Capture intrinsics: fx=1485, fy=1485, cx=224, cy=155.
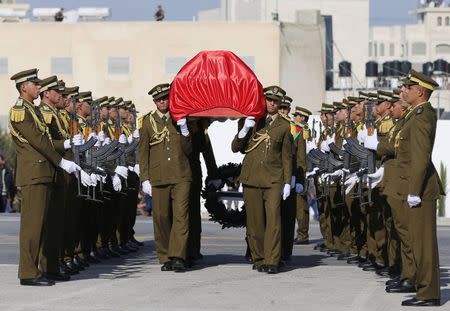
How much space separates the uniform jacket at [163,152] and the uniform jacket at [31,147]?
2.28m

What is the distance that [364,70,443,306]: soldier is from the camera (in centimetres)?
1380

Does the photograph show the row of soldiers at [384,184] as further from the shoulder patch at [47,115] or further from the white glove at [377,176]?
the shoulder patch at [47,115]

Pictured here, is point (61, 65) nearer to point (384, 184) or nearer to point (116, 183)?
point (116, 183)

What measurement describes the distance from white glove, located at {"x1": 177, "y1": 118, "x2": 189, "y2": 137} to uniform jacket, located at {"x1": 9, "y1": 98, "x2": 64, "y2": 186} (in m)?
2.22

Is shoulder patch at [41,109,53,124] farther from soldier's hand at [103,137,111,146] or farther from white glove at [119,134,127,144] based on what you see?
white glove at [119,134,127,144]

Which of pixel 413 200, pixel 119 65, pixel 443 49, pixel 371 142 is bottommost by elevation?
pixel 413 200

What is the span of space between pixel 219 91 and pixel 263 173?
1.14 meters

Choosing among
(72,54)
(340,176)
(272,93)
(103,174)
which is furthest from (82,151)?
(72,54)

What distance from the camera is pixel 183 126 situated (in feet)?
57.6

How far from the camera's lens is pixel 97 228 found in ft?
64.2

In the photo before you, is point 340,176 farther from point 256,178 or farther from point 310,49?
point 310,49

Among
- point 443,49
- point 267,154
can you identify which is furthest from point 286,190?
point 443,49

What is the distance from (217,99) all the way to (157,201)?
1484 mm

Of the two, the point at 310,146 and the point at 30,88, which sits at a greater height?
the point at 30,88
